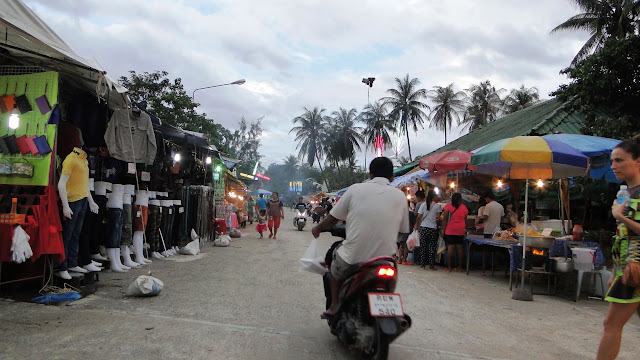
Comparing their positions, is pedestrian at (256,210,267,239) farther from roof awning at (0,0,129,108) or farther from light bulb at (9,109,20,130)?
light bulb at (9,109,20,130)

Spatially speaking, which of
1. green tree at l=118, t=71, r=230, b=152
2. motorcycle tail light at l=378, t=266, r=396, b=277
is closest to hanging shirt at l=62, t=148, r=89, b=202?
motorcycle tail light at l=378, t=266, r=396, b=277

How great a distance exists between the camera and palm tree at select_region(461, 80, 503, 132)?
145 ft

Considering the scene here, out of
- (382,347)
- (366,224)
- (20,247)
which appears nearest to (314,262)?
(366,224)

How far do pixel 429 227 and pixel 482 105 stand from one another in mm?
37665

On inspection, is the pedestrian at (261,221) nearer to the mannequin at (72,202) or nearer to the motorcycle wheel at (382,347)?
the mannequin at (72,202)

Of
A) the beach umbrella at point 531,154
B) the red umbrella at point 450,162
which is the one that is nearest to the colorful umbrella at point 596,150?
the beach umbrella at point 531,154

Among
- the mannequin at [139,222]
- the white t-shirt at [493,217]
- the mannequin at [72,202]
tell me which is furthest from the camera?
the white t-shirt at [493,217]

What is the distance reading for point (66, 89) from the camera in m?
6.62

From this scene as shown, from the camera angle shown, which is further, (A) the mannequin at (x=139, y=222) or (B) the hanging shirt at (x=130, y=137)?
(A) the mannequin at (x=139, y=222)

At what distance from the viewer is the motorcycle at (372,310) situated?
3533 mm

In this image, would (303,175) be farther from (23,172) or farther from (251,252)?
(23,172)

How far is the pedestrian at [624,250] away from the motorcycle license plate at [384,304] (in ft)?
4.82

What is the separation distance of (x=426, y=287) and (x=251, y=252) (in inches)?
224

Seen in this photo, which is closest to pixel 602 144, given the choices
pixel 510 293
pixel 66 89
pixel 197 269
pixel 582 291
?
pixel 582 291
